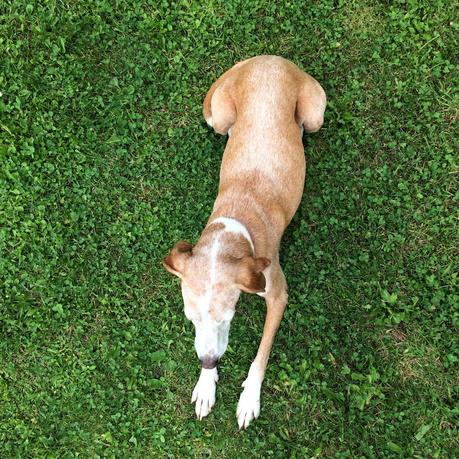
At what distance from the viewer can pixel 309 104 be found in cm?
577

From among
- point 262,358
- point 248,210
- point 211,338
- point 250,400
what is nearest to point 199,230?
point 248,210

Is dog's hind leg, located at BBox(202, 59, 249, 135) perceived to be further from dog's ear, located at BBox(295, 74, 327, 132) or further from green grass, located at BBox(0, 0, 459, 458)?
dog's ear, located at BBox(295, 74, 327, 132)

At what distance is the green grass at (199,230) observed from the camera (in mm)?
5852

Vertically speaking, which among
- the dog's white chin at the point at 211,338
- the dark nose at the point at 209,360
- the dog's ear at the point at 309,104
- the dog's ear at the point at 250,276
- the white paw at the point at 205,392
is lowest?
the white paw at the point at 205,392

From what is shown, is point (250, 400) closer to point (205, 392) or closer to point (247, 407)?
point (247, 407)

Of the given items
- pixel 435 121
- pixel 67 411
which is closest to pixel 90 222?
pixel 67 411

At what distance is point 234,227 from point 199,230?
63.9 inches

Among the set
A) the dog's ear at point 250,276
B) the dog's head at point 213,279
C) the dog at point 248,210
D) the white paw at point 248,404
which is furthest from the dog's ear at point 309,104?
the white paw at point 248,404

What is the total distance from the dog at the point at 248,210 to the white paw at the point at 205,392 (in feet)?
0.03

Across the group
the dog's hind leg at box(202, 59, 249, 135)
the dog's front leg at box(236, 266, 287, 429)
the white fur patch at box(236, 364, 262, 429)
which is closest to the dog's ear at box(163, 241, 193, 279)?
the dog's front leg at box(236, 266, 287, 429)

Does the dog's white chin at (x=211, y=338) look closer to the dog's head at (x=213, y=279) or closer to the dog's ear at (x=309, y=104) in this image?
the dog's head at (x=213, y=279)

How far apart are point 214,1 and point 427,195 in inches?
136

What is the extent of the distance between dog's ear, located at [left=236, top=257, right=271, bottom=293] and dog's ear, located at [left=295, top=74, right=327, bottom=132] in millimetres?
2234

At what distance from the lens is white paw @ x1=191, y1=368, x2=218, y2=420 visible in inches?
227
